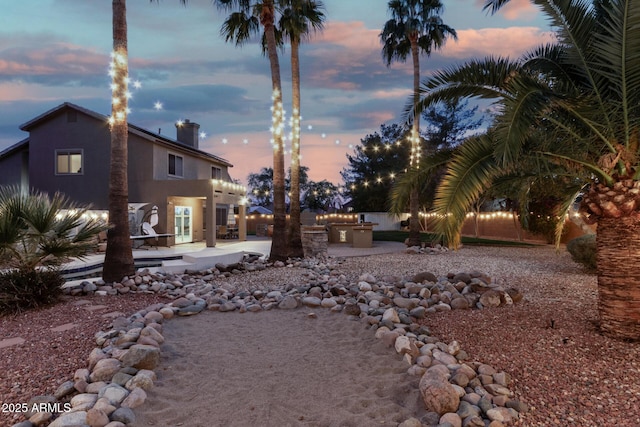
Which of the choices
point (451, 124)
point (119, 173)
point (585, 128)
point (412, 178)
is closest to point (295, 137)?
point (119, 173)

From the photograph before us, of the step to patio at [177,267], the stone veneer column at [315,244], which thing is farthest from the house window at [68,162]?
the stone veneer column at [315,244]

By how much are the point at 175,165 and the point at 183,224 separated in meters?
2.73

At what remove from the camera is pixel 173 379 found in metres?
3.78

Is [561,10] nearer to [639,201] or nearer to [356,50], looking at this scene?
[639,201]

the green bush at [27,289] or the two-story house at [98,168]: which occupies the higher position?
the two-story house at [98,168]

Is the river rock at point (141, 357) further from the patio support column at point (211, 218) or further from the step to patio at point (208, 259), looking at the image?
the patio support column at point (211, 218)

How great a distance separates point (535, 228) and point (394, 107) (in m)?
11.0

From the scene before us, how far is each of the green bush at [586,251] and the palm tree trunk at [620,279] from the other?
18.9 ft

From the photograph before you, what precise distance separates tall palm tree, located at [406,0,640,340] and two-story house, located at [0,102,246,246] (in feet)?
39.9

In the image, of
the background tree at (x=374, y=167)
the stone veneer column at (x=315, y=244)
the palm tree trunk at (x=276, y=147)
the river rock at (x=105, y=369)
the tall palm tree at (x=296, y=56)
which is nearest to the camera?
the river rock at (x=105, y=369)

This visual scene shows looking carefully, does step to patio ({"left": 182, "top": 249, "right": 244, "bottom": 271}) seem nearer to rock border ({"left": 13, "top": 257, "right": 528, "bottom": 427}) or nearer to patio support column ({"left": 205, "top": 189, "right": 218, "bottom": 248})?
rock border ({"left": 13, "top": 257, "right": 528, "bottom": 427})

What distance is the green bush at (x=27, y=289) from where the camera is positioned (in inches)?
219

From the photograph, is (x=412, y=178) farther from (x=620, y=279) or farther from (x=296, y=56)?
(x=296, y=56)

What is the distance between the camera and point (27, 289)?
5.80 metres
